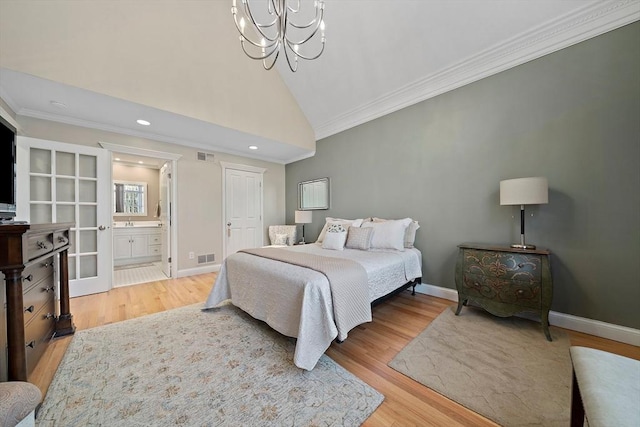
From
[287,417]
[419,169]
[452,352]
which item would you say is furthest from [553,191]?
[287,417]

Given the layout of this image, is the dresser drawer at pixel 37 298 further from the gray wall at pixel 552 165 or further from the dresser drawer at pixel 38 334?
the gray wall at pixel 552 165

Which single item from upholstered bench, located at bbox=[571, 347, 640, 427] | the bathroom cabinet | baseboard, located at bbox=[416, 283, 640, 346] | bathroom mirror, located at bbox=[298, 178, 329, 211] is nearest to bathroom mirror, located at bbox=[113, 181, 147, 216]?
the bathroom cabinet

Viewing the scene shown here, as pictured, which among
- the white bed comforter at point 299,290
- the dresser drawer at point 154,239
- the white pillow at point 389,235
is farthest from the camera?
the dresser drawer at point 154,239

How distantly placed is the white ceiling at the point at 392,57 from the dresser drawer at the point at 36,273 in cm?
181

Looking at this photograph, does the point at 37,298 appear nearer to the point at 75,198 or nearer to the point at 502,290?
the point at 75,198

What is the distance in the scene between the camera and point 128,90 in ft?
8.41

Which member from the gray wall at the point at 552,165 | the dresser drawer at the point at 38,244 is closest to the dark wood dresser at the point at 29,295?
the dresser drawer at the point at 38,244

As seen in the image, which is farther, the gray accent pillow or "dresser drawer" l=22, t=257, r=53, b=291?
the gray accent pillow

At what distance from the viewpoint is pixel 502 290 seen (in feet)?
7.03

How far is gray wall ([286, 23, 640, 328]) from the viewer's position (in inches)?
76.0

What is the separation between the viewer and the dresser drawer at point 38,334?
4.77 ft

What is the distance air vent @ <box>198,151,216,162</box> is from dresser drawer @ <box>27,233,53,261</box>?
2.85 metres

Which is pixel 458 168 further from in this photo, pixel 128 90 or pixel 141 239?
pixel 141 239

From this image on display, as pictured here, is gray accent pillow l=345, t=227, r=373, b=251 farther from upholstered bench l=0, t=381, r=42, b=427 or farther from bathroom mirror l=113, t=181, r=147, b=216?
bathroom mirror l=113, t=181, r=147, b=216
